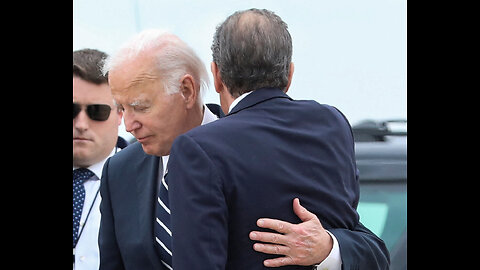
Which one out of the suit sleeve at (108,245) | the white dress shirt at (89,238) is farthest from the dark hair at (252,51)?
the white dress shirt at (89,238)

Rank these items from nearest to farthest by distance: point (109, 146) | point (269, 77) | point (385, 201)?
1. point (269, 77)
2. point (109, 146)
3. point (385, 201)

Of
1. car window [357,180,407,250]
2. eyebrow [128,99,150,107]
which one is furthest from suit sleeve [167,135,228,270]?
car window [357,180,407,250]

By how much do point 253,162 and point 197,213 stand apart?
215 mm

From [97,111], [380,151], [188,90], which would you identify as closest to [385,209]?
[380,151]

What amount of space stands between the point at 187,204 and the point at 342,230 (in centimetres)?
50

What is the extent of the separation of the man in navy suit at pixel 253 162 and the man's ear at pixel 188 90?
316 millimetres

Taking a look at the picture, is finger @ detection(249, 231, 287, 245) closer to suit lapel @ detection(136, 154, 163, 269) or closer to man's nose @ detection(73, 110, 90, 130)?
suit lapel @ detection(136, 154, 163, 269)

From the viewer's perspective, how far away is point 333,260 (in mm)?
2105

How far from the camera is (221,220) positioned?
195cm

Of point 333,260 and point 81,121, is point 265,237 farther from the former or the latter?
point 81,121

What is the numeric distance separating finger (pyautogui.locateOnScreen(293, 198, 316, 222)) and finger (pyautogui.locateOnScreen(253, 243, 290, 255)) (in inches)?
3.9
